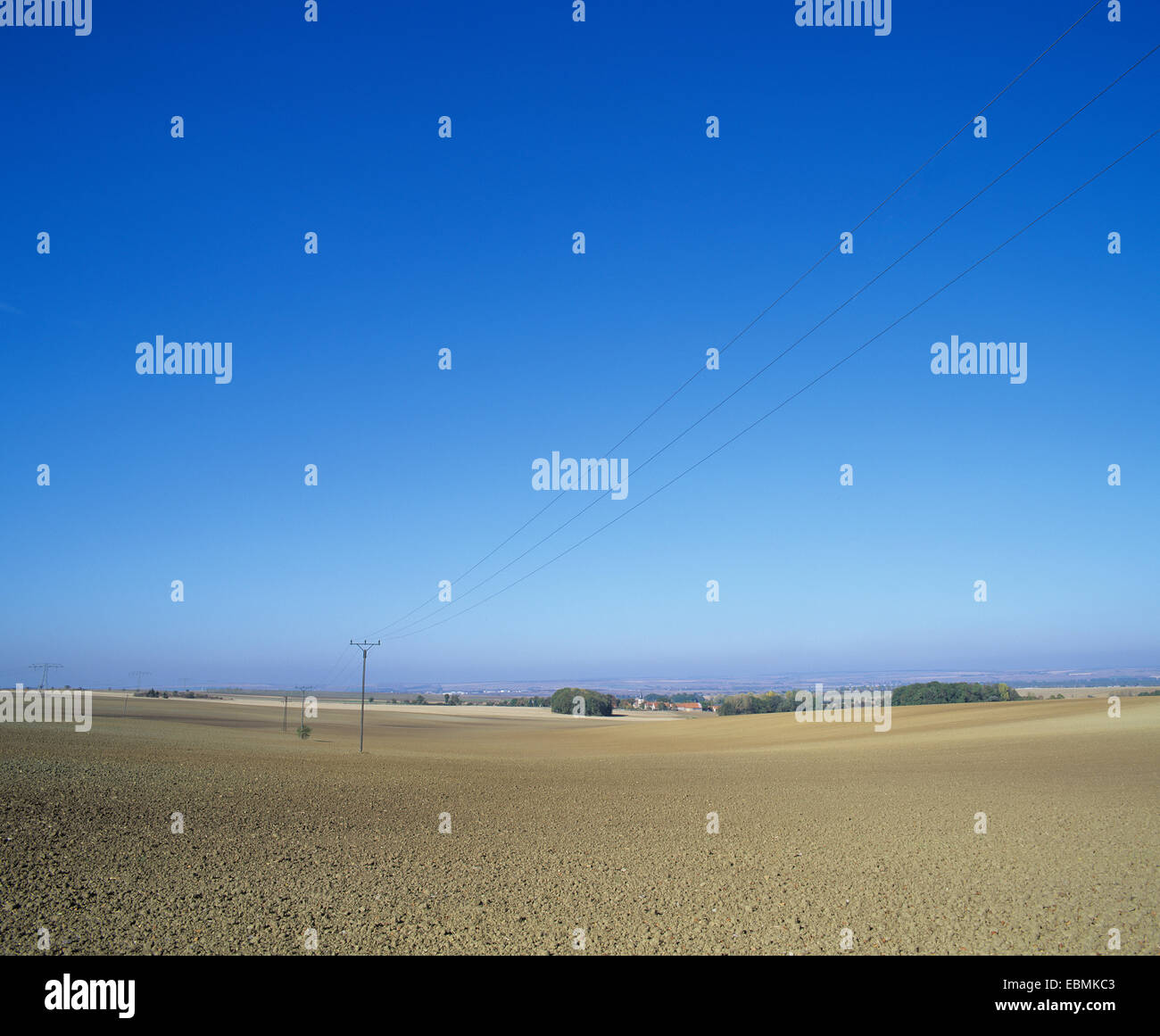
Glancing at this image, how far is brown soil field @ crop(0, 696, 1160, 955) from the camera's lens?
12.0 metres

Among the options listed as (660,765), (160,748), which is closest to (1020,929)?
(660,765)

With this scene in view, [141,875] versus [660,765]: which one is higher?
[141,875]

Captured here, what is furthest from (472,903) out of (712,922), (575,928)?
(712,922)

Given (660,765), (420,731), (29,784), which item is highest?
(29,784)

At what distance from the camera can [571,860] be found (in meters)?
17.4

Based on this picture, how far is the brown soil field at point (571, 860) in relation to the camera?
39.4ft

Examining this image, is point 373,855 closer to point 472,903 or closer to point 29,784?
point 472,903
